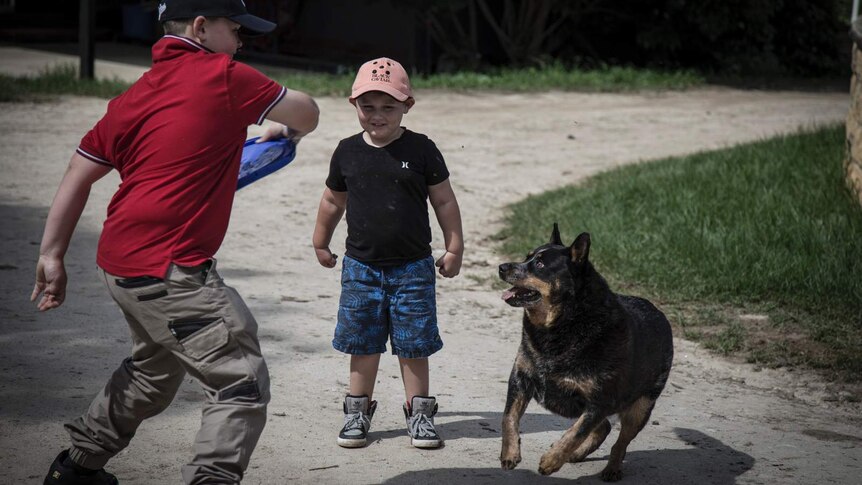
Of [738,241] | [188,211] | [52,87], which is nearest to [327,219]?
[188,211]

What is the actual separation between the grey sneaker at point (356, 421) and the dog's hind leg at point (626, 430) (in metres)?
0.96

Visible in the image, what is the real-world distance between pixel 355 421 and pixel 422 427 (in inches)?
10.6

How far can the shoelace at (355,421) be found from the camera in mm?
4410

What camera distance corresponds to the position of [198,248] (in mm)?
3385

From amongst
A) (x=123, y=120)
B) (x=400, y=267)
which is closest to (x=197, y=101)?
(x=123, y=120)

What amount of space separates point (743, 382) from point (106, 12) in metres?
19.3

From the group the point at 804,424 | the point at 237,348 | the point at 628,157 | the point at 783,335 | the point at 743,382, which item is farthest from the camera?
the point at 628,157

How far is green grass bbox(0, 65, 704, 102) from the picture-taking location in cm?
1311

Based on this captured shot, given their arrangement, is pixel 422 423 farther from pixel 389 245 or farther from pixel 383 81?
pixel 383 81

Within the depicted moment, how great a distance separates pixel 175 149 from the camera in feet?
11.0

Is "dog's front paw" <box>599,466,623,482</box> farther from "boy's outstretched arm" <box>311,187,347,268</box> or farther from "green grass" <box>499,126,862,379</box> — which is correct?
"green grass" <box>499,126,862,379</box>

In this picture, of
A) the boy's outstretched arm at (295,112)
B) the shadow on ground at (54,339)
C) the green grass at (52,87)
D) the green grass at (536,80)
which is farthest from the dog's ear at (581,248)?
the green grass at (536,80)

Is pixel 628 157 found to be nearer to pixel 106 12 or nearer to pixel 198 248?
pixel 198 248

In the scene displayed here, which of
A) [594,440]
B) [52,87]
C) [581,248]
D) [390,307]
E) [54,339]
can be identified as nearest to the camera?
[581,248]
